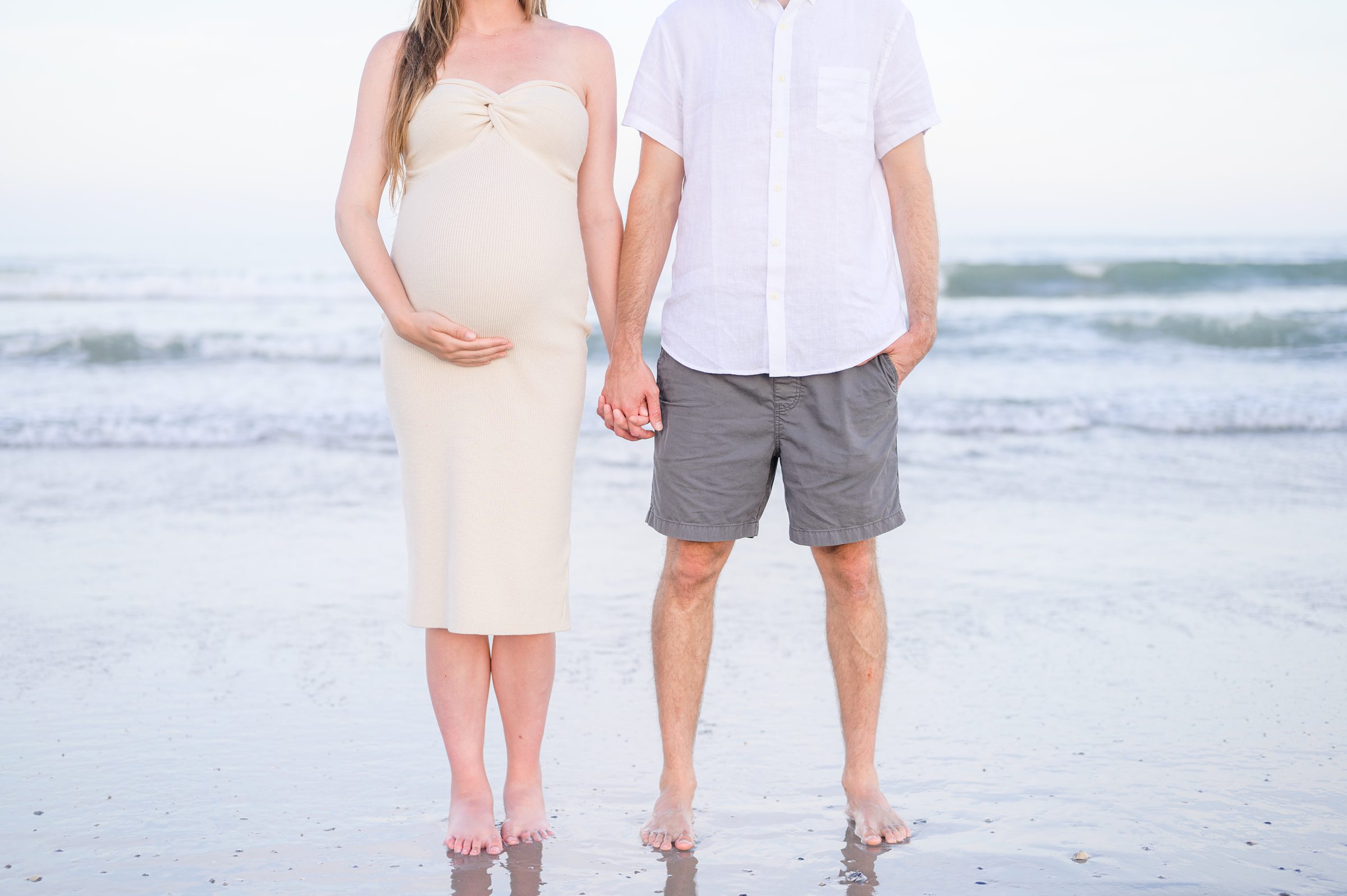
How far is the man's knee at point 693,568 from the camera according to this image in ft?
8.64

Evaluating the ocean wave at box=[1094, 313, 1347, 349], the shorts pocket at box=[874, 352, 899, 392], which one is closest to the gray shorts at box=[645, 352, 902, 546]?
the shorts pocket at box=[874, 352, 899, 392]

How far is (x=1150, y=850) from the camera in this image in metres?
2.44

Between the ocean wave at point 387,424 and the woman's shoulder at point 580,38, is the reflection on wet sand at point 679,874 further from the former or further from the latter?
the ocean wave at point 387,424

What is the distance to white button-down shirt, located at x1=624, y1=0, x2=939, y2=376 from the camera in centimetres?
242

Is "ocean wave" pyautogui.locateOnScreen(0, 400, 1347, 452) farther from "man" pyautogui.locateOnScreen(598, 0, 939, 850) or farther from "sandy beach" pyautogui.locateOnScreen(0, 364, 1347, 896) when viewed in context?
"man" pyautogui.locateOnScreen(598, 0, 939, 850)

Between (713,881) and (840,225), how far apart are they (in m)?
1.40

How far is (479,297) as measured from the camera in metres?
2.42

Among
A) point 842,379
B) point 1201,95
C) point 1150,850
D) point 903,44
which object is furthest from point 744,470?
point 1201,95

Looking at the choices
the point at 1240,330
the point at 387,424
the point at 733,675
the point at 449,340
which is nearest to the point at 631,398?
the point at 449,340

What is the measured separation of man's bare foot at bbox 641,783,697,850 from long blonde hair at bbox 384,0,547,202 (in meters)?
1.53

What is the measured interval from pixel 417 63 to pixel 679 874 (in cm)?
179

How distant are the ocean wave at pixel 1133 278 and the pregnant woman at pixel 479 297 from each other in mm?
15855

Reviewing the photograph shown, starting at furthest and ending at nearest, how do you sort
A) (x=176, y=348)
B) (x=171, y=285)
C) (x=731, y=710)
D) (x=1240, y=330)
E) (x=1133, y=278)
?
(x=1133, y=278), (x=171, y=285), (x=1240, y=330), (x=176, y=348), (x=731, y=710)

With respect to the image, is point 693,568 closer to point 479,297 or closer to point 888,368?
point 888,368
